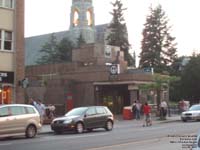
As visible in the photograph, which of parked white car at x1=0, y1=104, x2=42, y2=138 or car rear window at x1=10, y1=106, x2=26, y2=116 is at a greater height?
car rear window at x1=10, y1=106, x2=26, y2=116

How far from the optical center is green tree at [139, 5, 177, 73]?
90.2 metres

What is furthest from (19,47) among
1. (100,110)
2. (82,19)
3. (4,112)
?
(82,19)

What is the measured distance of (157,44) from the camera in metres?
92.7

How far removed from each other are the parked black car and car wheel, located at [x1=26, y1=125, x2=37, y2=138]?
2867 mm

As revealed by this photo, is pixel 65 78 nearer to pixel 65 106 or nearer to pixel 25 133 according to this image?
pixel 65 106

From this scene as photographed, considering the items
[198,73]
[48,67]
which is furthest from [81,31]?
[48,67]

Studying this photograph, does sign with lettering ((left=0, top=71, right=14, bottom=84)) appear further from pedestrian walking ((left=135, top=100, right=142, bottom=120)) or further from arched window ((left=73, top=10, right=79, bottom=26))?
arched window ((left=73, top=10, right=79, bottom=26))

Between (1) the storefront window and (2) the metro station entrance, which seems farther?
(2) the metro station entrance

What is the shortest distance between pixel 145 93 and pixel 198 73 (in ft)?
97.3

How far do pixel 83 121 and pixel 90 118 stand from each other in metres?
0.60

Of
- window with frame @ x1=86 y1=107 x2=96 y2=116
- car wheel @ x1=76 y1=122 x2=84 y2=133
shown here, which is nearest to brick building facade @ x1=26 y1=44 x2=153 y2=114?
window with frame @ x1=86 y1=107 x2=96 y2=116

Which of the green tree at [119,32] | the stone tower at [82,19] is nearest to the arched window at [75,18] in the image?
the stone tower at [82,19]

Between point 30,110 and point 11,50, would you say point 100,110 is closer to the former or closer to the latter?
point 30,110

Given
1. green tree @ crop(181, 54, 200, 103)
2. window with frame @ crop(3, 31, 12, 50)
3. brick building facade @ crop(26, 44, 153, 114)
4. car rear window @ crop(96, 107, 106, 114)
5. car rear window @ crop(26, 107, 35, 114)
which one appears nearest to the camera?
car rear window @ crop(26, 107, 35, 114)
